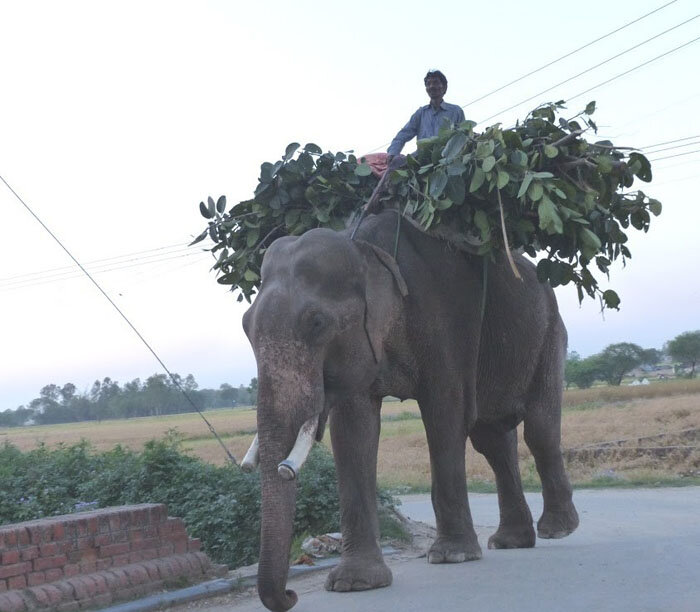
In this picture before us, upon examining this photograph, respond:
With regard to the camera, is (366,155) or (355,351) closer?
Result: (355,351)

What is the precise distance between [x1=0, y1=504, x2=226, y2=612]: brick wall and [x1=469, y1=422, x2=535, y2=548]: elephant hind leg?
2651 mm

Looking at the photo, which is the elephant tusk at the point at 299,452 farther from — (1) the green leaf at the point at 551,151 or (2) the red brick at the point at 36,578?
(1) the green leaf at the point at 551,151

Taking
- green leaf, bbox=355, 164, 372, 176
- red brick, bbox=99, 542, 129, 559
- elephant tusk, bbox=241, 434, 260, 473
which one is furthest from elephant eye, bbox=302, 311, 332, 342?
red brick, bbox=99, 542, 129, 559

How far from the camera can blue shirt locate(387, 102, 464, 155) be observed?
8820mm

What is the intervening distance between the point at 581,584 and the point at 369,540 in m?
1.43

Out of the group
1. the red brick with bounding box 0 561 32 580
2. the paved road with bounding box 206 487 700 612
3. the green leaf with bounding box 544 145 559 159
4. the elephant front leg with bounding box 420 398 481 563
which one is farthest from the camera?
the elephant front leg with bounding box 420 398 481 563

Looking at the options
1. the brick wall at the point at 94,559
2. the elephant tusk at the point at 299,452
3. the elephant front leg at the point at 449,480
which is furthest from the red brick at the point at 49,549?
the elephant front leg at the point at 449,480

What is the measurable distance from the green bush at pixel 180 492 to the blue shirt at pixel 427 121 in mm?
3205

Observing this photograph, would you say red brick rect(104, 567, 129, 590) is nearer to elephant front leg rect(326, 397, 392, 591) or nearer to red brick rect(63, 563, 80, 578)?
red brick rect(63, 563, 80, 578)

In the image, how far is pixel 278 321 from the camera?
6395 millimetres

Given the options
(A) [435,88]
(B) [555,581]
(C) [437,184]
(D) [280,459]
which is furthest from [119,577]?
(A) [435,88]

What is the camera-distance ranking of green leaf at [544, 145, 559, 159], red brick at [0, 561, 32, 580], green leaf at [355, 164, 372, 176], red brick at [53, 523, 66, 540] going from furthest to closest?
green leaf at [355, 164, 372, 176]
green leaf at [544, 145, 559, 159]
red brick at [53, 523, 66, 540]
red brick at [0, 561, 32, 580]

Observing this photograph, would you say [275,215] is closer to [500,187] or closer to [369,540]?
[500,187]

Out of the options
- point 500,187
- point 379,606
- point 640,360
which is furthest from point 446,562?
point 640,360
